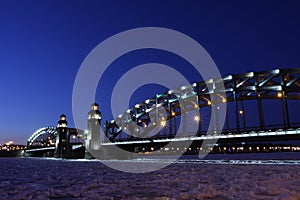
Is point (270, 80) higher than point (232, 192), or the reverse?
point (270, 80)

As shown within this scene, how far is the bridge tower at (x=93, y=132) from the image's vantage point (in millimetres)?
66281

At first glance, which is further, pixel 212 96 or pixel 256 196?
pixel 212 96

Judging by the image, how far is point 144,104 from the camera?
7588 cm

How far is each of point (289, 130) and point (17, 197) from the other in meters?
36.0

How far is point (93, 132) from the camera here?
68.8m

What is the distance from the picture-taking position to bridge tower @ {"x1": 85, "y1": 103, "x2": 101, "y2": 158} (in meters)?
66.3

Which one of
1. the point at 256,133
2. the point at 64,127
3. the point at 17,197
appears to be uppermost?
the point at 64,127

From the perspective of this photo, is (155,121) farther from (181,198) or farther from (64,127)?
(181,198)

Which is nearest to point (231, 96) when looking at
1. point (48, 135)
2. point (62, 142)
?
point (62, 142)

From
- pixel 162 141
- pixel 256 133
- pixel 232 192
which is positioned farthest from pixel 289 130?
pixel 232 192

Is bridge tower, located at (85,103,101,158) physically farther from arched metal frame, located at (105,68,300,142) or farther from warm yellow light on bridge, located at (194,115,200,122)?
warm yellow light on bridge, located at (194,115,200,122)

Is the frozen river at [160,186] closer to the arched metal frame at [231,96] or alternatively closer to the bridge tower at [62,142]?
the arched metal frame at [231,96]

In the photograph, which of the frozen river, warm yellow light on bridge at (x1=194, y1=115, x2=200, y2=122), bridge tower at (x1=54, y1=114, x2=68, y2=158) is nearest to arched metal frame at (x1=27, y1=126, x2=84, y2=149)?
bridge tower at (x1=54, y1=114, x2=68, y2=158)

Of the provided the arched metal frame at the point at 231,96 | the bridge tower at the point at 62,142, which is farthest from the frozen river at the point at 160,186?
the bridge tower at the point at 62,142
